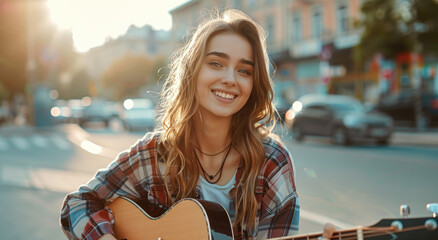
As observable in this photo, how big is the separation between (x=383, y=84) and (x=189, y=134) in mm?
24826

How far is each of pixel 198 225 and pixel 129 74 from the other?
68.2m

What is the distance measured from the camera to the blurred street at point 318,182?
582 cm

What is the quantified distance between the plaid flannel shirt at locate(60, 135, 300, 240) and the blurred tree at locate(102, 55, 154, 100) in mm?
66021

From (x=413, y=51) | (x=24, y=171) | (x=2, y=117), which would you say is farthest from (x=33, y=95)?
(x=413, y=51)

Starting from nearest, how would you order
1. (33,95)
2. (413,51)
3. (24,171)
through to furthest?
(24,171) → (413,51) → (33,95)

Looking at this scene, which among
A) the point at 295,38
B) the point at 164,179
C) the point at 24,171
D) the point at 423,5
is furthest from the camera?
the point at 295,38

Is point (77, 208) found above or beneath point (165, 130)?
beneath

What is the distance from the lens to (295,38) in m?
33.4

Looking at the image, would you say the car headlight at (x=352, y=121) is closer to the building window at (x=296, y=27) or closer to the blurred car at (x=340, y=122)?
the blurred car at (x=340, y=122)

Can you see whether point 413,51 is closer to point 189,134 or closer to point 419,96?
point 419,96

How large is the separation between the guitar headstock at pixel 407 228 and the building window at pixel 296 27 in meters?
32.0

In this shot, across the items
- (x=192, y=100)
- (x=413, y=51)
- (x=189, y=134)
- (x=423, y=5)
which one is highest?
(x=423, y=5)

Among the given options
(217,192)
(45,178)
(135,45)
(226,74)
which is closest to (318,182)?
(45,178)

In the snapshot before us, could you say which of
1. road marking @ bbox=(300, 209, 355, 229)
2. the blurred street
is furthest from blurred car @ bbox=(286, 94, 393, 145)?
road marking @ bbox=(300, 209, 355, 229)
